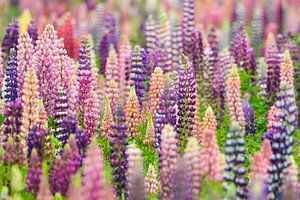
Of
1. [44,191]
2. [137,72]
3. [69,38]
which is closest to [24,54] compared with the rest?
[137,72]

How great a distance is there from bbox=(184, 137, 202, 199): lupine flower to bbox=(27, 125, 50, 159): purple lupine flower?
140 cm

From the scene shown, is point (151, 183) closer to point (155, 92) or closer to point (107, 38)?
point (155, 92)

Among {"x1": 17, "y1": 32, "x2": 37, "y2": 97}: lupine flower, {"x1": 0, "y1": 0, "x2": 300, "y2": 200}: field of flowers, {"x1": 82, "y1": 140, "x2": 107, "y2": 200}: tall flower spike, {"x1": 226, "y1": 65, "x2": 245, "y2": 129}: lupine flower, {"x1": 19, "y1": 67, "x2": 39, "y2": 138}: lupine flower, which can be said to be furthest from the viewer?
{"x1": 226, "y1": 65, "x2": 245, "y2": 129}: lupine flower

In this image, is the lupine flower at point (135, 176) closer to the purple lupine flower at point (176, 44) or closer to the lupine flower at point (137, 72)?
the lupine flower at point (137, 72)

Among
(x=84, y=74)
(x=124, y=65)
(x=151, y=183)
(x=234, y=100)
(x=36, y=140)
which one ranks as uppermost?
(x=124, y=65)

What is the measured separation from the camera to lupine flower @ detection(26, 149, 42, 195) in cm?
768

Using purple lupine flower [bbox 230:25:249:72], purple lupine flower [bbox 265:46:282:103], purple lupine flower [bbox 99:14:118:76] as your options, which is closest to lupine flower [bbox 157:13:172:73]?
purple lupine flower [bbox 99:14:118:76]

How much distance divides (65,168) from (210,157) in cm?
133

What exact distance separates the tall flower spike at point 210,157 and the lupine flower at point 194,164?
68 mm

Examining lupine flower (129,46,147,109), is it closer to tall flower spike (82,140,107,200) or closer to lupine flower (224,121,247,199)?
lupine flower (224,121,247,199)

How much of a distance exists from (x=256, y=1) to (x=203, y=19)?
1765 millimetres

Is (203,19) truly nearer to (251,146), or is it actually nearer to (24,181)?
(251,146)

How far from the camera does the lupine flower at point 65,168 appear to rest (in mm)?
7637

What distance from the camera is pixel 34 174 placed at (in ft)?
25.2
